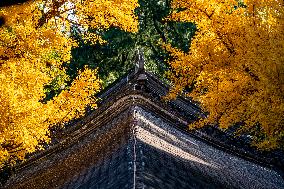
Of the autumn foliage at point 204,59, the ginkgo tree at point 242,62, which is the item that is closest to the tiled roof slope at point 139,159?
the autumn foliage at point 204,59

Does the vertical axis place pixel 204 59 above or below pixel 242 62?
below

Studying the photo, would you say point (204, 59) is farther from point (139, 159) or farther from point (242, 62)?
point (139, 159)

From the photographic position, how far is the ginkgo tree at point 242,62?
8805 mm

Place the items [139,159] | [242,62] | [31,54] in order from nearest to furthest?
[139,159]
[242,62]
[31,54]

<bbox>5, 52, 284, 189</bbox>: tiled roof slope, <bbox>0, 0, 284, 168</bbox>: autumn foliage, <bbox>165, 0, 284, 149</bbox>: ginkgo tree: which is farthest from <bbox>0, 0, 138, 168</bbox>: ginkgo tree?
<bbox>165, 0, 284, 149</bbox>: ginkgo tree

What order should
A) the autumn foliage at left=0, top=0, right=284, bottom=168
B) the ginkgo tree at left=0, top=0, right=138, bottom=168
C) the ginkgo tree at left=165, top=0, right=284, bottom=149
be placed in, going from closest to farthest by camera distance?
the ginkgo tree at left=165, top=0, right=284, bottom=149
the autumn foliage at left=0, top=0, right=284, bottom=168
the ginkgo tree at left=0, top=0, right=138, bottom=168

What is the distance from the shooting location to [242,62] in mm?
10102

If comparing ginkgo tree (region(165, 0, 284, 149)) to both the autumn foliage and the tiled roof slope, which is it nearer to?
the autumn foliage

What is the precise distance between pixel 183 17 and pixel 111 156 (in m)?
7.30

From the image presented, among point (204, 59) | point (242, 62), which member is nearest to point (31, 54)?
point (204, 59)

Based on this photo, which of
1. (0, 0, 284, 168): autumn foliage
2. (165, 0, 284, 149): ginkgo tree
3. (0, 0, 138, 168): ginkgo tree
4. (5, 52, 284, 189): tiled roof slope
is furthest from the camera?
(0, 0, 138, 168): ginkgo tree

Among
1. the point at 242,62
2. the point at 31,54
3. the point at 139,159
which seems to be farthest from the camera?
the point at 31,54

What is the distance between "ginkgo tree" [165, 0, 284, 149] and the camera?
8.80 metres

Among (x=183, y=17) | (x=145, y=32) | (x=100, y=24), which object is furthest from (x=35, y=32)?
(x=145, y=32)
